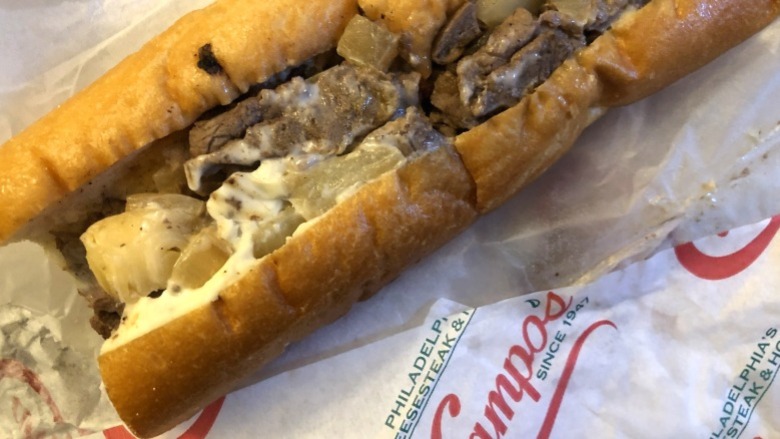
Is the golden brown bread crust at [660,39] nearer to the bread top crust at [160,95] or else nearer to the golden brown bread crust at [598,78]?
the golden brown bread crust at [598,78]

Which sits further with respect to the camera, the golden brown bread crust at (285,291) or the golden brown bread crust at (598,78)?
the golden brown bread crust at (598,78)

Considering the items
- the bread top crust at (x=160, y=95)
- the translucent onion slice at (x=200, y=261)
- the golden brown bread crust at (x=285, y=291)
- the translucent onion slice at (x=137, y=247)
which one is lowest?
the golden brown bread crust at (x=285, y=291)

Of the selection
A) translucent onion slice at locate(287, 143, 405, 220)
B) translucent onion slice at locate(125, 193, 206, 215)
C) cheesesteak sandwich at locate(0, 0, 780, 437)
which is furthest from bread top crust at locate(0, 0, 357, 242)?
translucent onion slice at locate(287, 143, 405, 220)

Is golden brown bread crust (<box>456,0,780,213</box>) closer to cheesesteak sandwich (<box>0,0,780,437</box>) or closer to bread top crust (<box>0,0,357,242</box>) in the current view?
cheesesteak sandwich (<box>0,0,780,437</box>)

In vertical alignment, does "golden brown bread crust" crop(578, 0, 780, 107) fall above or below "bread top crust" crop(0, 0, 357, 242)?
below

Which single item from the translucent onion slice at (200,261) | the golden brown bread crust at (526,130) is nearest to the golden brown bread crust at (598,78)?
the golden brown bread crust at (526,130)

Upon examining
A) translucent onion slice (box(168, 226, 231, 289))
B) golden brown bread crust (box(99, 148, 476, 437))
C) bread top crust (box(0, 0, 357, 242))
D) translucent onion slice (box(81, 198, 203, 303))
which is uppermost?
bread top crust (box(0, 0, 357, 242))

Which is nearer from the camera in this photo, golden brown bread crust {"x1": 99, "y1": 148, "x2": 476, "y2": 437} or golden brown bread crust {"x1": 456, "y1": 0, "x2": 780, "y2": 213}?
golden brown bread crust {"x1": 99, "y1": 148, "x2": 476, "y2": 437}

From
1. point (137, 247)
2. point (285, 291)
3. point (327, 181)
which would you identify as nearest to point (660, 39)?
point (327, 181)
